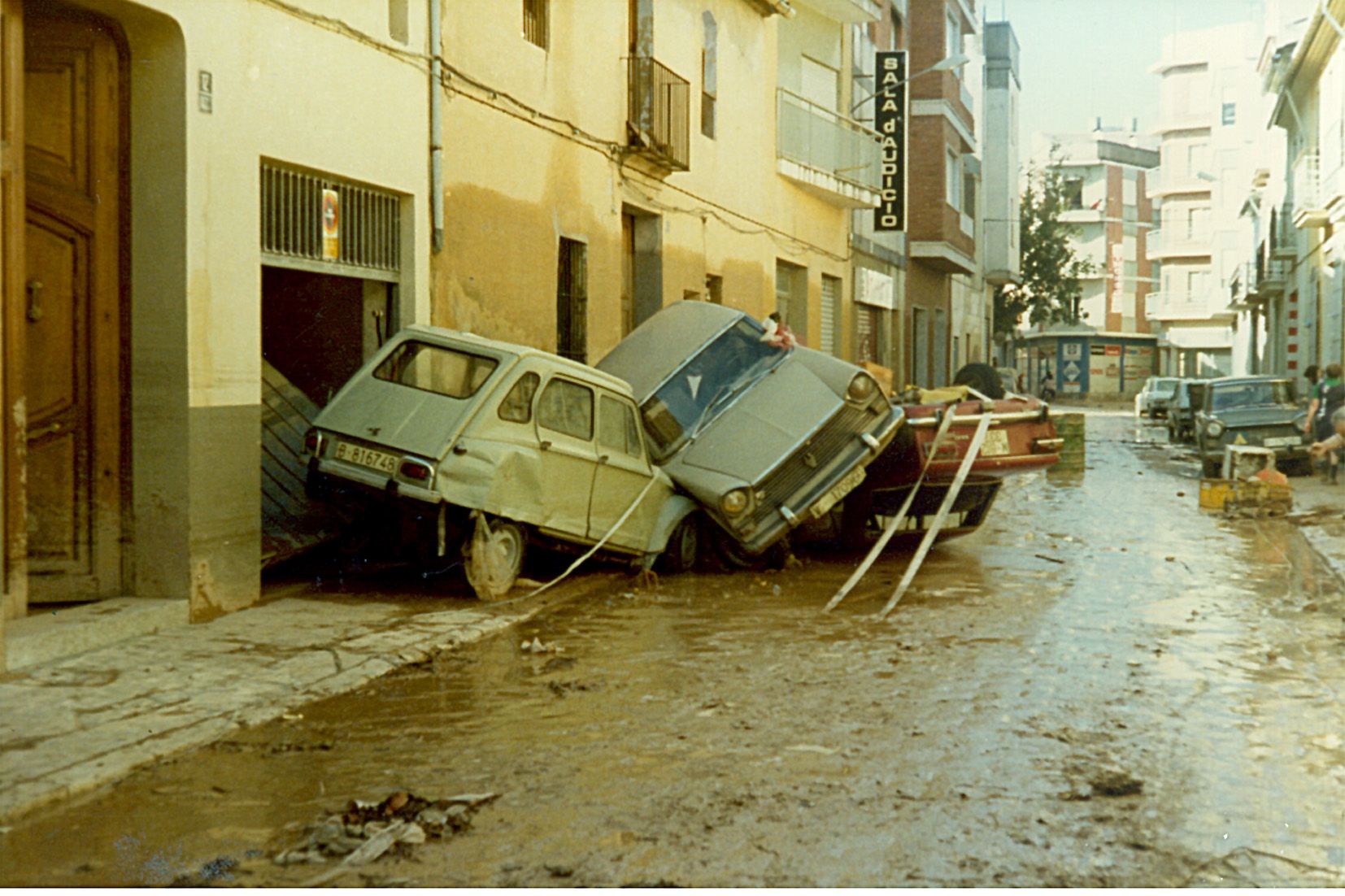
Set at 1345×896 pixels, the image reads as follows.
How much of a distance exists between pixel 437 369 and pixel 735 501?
8.38 ft

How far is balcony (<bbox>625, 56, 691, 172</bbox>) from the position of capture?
17.0m

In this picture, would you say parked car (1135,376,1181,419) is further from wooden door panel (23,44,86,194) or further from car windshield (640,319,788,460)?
wooden door panel (23,44,86,194)

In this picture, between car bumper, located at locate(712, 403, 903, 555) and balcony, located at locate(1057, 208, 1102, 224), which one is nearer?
car bumper, located at locate(712, 403, 903, 555)

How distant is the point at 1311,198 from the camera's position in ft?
111

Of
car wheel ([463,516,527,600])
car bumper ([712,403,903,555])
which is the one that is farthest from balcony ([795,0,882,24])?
car wheel ([463,516,527,600])

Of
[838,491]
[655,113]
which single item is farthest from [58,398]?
[655,113]

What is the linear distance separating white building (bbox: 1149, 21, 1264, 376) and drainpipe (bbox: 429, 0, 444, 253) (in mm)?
67911

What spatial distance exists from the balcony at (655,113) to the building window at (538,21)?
2098mm

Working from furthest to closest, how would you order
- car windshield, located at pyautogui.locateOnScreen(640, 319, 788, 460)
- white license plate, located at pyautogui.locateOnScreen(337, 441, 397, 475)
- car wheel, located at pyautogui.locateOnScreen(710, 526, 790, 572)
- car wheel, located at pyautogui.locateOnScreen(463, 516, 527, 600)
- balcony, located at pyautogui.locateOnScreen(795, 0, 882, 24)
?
1. balcony, located at pyautogui.locateOnScreen(795, 0, 882, 24)
2. car wheel, located at pyautogui.locateOnScreen(710, 526, 790, 572)
3. car windshield, located at pyautogui.locateOnScreen(640, 319, 788, 460)
4. car wheel, located at pyautogui.locateOnScreen(463, 516, 527, 600)
5. white license plate, located at pyautogui.locateOnScreen(337, 441, 397, 475)

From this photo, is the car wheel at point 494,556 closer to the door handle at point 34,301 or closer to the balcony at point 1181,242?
the door handle at point 34,301

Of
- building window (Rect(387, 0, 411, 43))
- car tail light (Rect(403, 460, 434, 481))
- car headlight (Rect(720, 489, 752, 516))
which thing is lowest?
car headlight (Rect(720, 489, 752, 516))

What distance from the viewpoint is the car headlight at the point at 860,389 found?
12.3 m

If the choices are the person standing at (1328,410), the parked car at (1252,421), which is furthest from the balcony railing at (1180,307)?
the person standing at (1328,410)

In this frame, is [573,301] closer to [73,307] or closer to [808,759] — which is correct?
[73,307]
